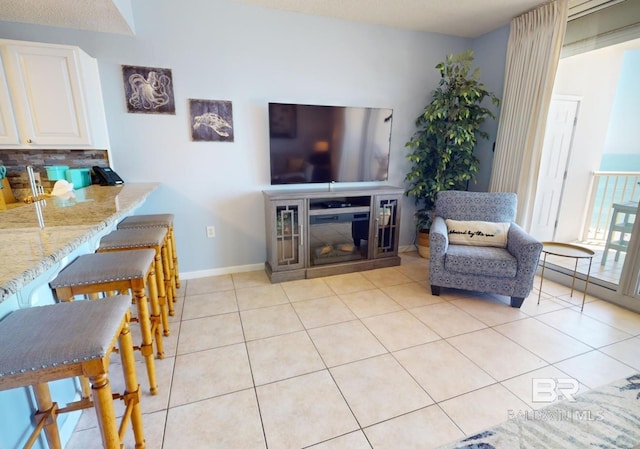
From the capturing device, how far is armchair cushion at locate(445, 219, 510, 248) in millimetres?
2721

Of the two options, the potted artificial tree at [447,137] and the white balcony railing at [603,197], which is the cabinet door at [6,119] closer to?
the potted artificial tree at [447,137]

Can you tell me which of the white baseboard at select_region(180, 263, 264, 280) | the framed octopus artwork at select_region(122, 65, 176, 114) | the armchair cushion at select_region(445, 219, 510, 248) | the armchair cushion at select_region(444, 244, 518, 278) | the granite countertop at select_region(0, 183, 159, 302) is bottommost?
the white baseboard at select_region(180, 263, 264, 280)

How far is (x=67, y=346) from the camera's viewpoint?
0.83 meters

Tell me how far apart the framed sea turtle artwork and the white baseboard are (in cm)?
131

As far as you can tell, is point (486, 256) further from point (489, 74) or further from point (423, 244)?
point (489, 74)

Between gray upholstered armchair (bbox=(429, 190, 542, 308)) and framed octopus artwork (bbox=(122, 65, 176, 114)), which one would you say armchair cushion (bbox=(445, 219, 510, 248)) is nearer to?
gray upholstered armchair (bbox=(429, 190, 542, 308))

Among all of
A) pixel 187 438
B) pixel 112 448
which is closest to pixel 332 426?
pixel 187 438

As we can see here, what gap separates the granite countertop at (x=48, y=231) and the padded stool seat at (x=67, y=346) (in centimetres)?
19

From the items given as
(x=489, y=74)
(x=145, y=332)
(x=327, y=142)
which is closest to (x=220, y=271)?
(x=145, y=332)

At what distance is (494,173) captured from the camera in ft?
10.9

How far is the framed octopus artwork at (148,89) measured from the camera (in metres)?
2.55

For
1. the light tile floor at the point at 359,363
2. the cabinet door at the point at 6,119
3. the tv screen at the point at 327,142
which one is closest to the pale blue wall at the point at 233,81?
the tv screen at the point at 327,142

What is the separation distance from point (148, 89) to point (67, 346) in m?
2.45

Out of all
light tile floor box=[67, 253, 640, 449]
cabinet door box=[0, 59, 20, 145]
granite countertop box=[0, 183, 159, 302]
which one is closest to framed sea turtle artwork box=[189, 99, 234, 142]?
granite countertop box=[0, 183, 159, 302]
